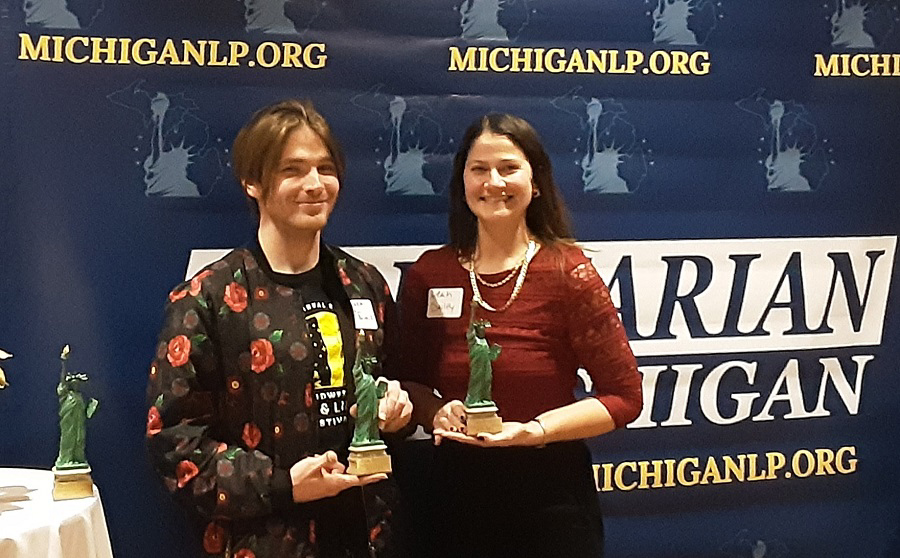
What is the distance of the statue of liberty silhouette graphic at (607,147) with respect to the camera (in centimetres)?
288

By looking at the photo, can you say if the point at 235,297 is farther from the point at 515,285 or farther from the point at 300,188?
the point at 515,285

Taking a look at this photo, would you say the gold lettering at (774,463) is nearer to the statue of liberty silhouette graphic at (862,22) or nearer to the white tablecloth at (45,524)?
the statue of liberty silhouette graphic at (862,22)

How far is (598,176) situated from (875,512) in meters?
1.39

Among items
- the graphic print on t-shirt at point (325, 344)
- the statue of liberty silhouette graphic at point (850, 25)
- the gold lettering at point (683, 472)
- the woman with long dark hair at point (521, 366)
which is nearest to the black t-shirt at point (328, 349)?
the graphic print on t-shirt at point (325, 344)

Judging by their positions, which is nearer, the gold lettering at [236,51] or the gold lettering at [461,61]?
the gold lettering at [236,51]

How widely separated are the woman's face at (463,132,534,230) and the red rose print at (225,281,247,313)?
607mm

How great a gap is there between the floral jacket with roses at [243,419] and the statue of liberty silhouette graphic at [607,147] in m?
0.92

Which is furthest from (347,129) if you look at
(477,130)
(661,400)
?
(661,400)

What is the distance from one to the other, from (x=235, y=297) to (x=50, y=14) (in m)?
0.91

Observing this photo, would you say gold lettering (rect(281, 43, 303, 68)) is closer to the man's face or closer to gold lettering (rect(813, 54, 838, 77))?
the man's face

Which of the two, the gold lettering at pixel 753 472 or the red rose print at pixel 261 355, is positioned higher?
the red rose print at pixel 261 355

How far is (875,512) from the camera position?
3164mm

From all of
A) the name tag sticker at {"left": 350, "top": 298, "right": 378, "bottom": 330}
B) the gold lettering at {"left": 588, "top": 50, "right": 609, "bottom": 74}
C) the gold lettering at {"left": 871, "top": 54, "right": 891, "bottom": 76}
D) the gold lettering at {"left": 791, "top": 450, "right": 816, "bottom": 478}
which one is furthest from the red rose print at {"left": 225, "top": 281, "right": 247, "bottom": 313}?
the gold lettering at {"left": 871, "top": 54, "right": 891, "bottom": 76}

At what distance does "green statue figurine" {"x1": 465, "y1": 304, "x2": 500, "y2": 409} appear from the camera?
2.30 m
